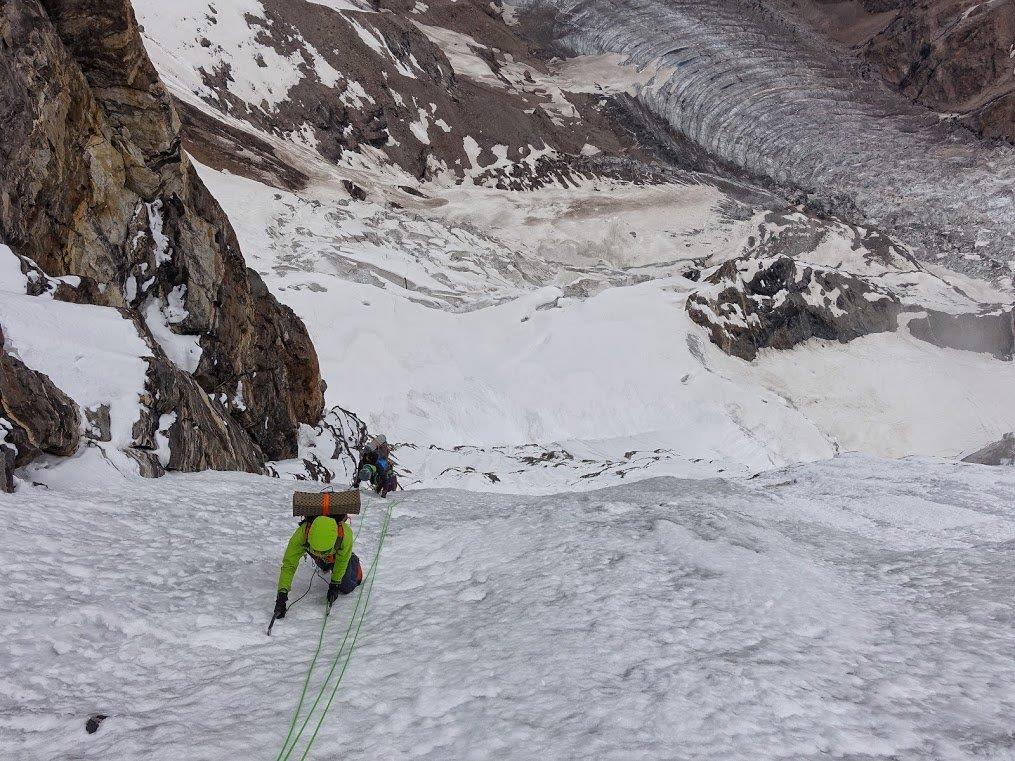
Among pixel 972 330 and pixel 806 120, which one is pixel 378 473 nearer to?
pixel 972 330

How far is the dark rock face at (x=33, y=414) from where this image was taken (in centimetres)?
696

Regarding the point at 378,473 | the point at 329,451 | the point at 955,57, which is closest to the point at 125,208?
the point at 378,473

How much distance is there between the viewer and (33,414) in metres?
7.23

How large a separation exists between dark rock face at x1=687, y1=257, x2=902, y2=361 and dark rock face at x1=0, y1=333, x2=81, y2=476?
1189 inches

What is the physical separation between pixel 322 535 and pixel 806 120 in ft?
291

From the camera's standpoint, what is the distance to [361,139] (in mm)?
62719

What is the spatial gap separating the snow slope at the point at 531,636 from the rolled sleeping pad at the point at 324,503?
2.51ft

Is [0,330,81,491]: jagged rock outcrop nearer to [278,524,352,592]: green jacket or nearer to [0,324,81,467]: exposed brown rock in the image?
[0,324,81,467]: exposed brown rock

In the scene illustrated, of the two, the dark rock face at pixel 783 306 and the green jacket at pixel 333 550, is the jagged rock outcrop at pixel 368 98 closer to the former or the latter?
the dark rock face at pixel 783 306

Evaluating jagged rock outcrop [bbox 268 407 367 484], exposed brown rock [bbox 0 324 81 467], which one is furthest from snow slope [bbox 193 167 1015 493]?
exposed brown rock [bbox 0 324 81 467]

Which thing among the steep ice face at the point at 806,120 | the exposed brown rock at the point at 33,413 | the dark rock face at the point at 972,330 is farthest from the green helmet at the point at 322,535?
the steep ice face at the point at 806,120

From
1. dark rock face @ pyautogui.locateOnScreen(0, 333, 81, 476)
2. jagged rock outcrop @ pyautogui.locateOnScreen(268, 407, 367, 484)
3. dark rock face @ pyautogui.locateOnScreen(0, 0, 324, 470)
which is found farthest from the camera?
jagged rock outcrop @ pyautogui.locateOnScreen(268, 407, 367, 484)

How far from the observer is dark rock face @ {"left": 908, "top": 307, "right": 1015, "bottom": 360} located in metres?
37.3

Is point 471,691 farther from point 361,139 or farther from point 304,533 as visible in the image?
point 361,139
